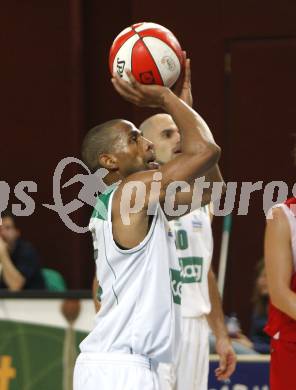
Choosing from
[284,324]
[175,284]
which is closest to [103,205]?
[175,284]

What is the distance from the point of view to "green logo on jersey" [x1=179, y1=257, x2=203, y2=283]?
5809 mm

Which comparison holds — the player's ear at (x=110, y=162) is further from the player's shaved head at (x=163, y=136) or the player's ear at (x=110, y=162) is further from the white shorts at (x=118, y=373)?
the player's shaved head at (x=163, y=136)

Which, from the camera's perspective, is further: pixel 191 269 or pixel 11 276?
pixel 11 276

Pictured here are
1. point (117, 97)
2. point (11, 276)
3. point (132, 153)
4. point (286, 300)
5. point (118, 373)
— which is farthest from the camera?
point (117, 97)

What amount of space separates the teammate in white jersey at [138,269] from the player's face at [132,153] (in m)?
0.12

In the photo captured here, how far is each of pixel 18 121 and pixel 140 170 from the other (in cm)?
508

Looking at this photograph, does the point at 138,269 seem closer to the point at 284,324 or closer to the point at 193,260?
the point at 284,324

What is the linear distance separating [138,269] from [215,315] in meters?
1.73

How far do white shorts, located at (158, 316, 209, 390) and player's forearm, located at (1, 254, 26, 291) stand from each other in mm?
1780

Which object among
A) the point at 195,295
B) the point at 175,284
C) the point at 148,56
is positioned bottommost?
the point at 195,295

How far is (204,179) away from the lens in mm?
4824

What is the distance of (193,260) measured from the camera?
5.84 m

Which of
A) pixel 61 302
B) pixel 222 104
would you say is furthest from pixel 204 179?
pixel 222 104

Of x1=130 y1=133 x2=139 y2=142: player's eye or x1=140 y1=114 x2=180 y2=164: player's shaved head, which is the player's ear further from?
x1=140 y1=114 x2=180 y2=164: player's shaved head
